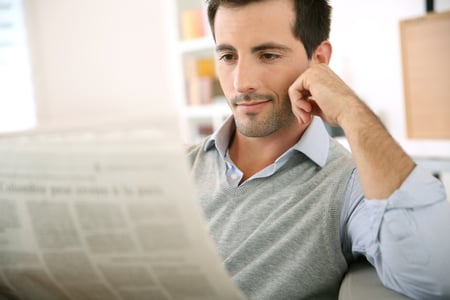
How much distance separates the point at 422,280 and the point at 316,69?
47 centimetres

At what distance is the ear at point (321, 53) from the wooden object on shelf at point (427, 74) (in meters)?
1.21

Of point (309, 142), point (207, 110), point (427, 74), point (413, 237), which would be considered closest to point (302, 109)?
point (309, 142)

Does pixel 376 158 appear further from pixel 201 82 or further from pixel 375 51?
pixel 201 82

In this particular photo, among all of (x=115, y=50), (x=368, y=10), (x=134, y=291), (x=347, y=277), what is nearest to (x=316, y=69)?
(x=347, y=277)

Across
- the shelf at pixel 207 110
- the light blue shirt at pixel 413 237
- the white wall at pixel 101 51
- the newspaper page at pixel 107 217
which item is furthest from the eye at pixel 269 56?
the white wall at pixel 101 51

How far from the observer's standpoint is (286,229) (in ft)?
3.25

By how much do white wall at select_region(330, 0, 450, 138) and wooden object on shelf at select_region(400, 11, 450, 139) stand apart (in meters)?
0.07

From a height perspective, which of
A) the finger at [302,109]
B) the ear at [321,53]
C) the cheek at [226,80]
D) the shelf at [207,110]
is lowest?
the shelf at [207,110]

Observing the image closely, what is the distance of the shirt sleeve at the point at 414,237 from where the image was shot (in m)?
0.76

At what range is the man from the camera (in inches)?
31.1

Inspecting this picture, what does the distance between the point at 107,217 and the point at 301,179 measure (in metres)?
0.59

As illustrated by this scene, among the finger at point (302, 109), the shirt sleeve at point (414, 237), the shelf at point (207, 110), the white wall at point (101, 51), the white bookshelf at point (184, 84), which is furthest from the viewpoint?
the white wall at point (101, 51)

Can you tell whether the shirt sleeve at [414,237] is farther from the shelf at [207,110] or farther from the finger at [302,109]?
the shelf at [207,110]

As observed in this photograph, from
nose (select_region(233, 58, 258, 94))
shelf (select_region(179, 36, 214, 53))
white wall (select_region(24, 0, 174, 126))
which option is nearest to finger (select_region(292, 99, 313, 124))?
nose (select_region(233, 58, 258, 94))
